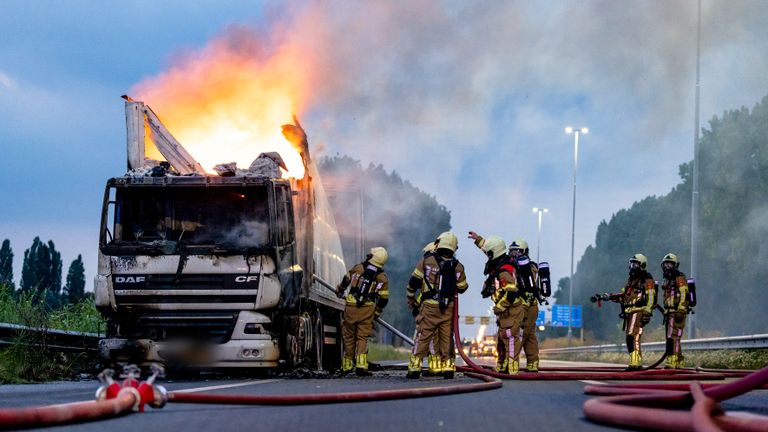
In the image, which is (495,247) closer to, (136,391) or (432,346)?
(432,346)

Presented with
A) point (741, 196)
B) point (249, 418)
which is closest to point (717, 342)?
point (249, 418)

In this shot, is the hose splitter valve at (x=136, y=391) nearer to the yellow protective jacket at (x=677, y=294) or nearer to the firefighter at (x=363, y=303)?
the firefighter at (x=363, y=303)

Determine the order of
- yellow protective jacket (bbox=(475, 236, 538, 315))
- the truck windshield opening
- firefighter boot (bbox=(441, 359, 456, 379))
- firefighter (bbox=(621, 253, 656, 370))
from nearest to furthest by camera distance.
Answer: the truck windshield opening
firefighter boot (bbox=(441, 359, 456, 379))
yellow protective jacket (bbox=(475, 236, 538, 315))
firefighter (bbox=(621, 253, 656, 370))

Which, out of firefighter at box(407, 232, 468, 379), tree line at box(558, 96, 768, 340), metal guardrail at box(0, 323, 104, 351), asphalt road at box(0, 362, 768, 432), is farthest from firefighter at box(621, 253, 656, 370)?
tree line at box(558, 96, 768, 340)

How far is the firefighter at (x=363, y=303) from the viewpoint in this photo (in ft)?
54.3

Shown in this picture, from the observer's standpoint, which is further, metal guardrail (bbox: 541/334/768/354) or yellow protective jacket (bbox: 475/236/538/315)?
metal guardrail (bbox: 541/334/768/354)

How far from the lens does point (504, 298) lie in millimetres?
15891

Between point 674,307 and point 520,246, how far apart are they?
3289 mm

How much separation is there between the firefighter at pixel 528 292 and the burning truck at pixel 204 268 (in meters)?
3.32

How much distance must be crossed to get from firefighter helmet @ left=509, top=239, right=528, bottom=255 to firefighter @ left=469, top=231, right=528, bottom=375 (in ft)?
4.27

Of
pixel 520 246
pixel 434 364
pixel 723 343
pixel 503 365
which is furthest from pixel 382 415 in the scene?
pixel 723 343

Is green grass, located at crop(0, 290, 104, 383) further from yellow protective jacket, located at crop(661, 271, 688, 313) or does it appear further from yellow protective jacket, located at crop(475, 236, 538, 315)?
yellow protective jacket, located at crop(661, 271, 688, 313)

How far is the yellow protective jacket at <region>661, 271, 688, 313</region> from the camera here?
19359mm

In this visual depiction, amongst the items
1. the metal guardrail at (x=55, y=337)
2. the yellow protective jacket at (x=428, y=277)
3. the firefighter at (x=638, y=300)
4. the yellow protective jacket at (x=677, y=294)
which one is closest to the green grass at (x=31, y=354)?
the metal guardrail at (x=55, y=337)
